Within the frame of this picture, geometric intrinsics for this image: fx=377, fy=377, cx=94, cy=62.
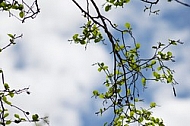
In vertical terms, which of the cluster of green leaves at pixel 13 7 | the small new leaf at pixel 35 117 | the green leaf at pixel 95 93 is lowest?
the small new leaf at pixel 35 117

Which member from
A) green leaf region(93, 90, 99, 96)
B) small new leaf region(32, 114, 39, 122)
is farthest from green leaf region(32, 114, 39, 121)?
green leaf region(93, 90, 99, 96)

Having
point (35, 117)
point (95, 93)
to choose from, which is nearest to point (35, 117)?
point (35, 117)

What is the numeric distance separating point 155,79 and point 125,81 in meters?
0.38

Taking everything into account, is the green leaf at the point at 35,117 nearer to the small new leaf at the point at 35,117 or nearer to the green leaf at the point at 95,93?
the small new leaf at the point at 35,117

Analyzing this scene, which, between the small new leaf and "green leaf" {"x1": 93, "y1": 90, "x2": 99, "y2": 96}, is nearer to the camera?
the small new leaf

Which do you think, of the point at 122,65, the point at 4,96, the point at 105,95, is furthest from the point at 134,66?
the point at 4,96

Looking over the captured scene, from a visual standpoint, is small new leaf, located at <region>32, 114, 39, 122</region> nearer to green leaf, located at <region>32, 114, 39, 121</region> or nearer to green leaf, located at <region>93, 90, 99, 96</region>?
green leaf, located at <region>32, 114, 39, 121</region>

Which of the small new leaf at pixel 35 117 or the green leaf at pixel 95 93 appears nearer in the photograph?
the small new leaf at pixel 35 117

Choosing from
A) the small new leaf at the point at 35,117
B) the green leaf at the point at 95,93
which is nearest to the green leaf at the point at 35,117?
the small new leaf at the point at 35,117

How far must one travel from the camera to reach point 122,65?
3873 mm

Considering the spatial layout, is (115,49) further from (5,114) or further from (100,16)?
(5,114)

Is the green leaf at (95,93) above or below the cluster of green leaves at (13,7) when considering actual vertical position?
below

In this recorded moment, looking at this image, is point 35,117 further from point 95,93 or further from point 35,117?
point 95,93

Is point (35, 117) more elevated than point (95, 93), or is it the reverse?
point (95, 93)
